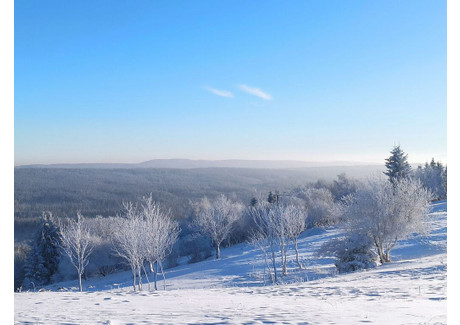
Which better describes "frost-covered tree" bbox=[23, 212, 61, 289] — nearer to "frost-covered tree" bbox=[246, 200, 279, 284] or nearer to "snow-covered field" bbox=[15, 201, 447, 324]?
"frost-covered tree" bbox=[246, 200, 279, 284]

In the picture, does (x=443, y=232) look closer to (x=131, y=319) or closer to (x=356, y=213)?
(x=356, y=213)

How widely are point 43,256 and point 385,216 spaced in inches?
1541

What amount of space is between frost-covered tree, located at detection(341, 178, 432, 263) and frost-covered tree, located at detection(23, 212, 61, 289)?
33.6m

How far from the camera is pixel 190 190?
4028 inches

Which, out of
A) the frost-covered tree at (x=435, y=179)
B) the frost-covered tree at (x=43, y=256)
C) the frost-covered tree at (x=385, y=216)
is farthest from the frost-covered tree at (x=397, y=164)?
the frost-covered tree at (x=43, y=256)

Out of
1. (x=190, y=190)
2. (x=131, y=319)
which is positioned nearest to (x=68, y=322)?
(x=131, y=319)

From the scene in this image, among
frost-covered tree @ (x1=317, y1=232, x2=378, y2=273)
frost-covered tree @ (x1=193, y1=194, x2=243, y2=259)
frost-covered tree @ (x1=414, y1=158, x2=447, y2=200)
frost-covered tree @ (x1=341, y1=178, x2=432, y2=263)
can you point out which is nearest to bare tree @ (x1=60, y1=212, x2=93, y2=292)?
frost-covered tree @ (x1=193, y1=194, x2=243, y2=259)

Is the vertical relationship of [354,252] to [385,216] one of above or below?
below

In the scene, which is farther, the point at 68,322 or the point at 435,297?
the point at 435,297

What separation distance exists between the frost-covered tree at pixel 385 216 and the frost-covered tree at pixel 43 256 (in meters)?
33.6

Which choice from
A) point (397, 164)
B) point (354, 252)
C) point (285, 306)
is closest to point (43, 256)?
point (354, 252)

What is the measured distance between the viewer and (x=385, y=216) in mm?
20234

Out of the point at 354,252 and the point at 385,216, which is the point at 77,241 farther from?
the point at 385,216

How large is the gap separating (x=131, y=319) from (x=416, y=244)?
24228 millimetres
